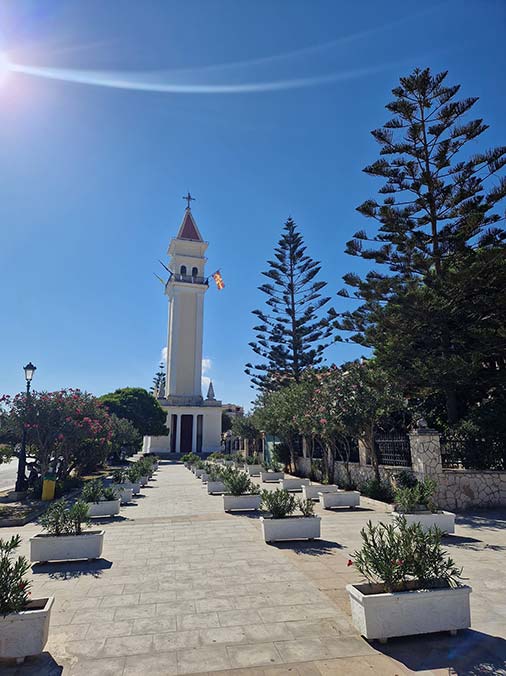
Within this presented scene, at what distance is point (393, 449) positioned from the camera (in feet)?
38.7

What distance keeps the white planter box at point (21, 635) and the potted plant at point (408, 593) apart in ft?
8.22

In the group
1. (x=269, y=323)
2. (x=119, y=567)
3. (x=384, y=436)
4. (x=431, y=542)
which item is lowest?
(x=119, y=567)

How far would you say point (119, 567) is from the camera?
5.86 meters

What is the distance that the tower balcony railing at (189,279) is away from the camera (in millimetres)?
46250

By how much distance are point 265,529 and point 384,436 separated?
6.29 meters

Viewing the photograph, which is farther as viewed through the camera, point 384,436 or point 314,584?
point 384,436

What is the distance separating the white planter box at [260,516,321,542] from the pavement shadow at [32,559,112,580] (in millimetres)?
2442

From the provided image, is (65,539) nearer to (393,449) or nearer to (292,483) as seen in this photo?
(393,449)

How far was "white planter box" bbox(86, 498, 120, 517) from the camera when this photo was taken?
973 centimetres

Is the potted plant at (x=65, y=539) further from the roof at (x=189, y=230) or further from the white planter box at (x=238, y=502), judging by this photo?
Result: the roof at (x=189, y=230)

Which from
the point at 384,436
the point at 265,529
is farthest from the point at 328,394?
the point at 265,529

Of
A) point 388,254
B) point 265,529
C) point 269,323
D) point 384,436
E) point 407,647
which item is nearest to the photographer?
point 407,647

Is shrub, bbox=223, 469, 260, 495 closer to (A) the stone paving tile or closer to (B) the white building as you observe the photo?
(A) the stone paving tile

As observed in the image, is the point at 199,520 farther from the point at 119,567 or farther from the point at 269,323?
the point at 269,323
